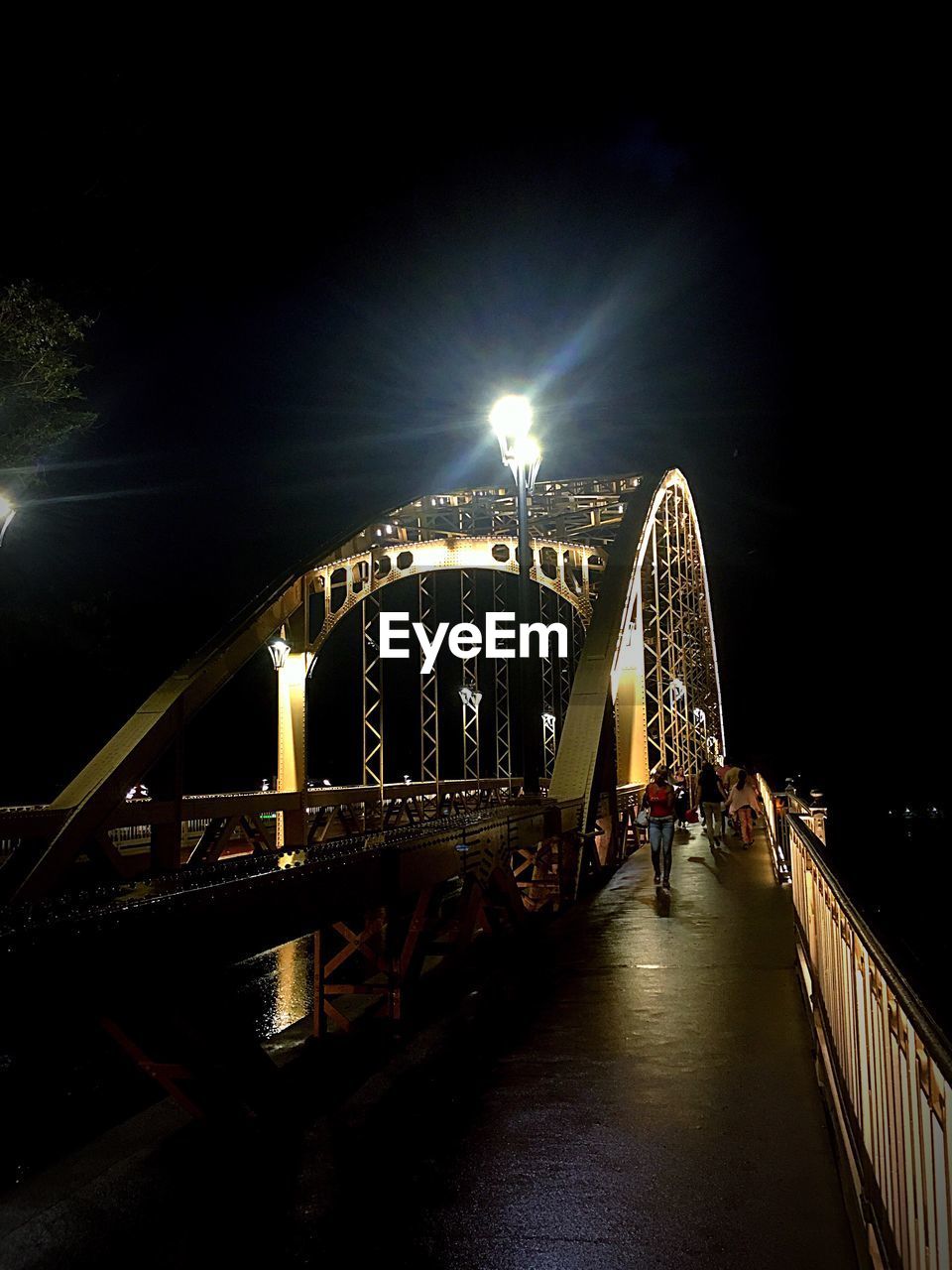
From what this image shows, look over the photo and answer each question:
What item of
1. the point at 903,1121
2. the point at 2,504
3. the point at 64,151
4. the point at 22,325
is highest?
the point at 64,151

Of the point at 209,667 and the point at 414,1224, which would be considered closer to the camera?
the point at 414,1224

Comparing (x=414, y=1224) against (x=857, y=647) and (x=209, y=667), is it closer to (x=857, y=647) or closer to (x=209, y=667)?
(x=209, y=667)

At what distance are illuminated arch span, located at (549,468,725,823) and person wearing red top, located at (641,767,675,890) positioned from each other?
0.91 m

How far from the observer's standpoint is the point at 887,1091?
110 inches

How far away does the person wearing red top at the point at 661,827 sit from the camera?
1197 cm

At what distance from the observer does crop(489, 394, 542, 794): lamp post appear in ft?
35.4

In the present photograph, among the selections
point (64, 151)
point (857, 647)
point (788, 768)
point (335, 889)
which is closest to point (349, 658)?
point (857, 647)

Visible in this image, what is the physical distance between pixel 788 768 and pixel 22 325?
135820mm

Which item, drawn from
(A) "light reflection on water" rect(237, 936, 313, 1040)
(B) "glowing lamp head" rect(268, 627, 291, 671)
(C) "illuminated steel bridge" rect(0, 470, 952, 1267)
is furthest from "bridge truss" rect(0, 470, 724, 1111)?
(A) "light reflection on water" rect(237, 936, 313, 1040)

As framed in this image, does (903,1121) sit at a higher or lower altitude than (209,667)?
lower

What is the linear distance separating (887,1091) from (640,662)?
1946 cm

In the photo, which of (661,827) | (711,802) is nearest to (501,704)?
(711,802)

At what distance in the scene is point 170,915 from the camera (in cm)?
374

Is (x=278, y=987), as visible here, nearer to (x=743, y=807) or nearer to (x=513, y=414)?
(x=513, y=414)
